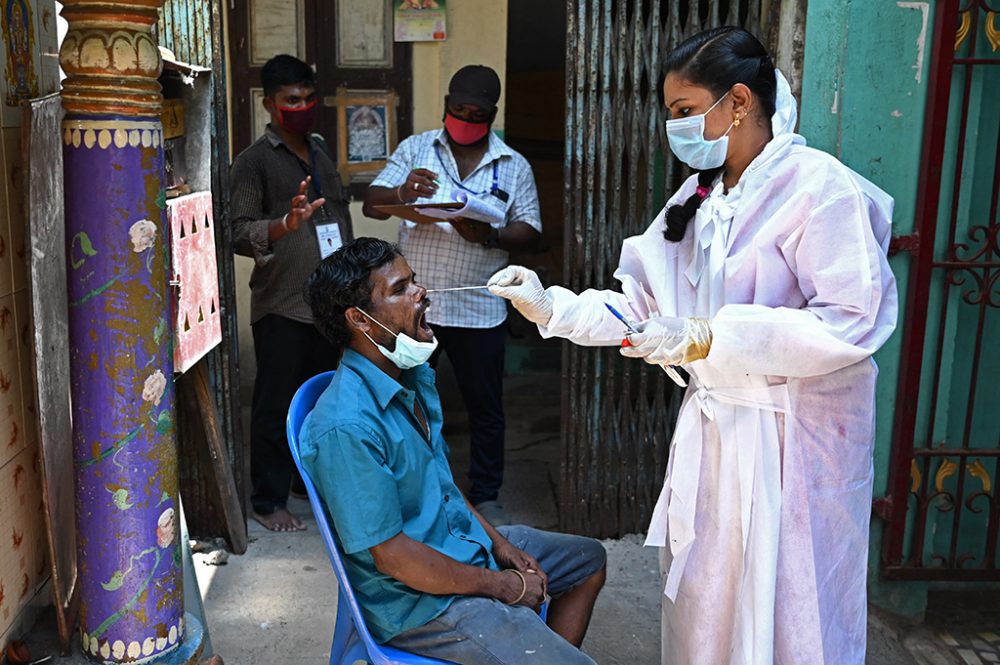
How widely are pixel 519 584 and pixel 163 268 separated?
3.92ft

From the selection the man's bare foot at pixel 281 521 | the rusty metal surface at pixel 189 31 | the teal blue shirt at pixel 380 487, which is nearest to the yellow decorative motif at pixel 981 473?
the teal blue shirt at pixel 380 487

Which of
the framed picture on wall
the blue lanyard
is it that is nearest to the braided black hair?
the blue lanyard

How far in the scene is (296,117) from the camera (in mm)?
4102

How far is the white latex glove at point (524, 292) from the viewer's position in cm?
246

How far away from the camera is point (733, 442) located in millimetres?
2373

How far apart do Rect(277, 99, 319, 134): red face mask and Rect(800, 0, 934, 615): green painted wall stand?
6.30 feet

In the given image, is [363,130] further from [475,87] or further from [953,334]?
[953,334]

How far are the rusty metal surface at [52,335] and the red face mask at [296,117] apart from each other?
1647mm

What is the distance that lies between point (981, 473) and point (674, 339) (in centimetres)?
200

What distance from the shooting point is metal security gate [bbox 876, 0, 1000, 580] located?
10.9 feet

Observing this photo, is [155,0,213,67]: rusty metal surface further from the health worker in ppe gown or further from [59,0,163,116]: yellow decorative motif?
the health worker in ppe gown

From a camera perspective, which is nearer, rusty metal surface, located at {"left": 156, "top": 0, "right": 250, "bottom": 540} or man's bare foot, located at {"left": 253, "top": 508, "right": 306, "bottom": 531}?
rusty metal surface, located at {"left": 156, "top": 0, "right": 250, "bottom": 540}

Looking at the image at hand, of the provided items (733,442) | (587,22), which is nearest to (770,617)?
(733,442)

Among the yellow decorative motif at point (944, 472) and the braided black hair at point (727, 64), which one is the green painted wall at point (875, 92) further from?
the braided black hair at point (727, 64)
